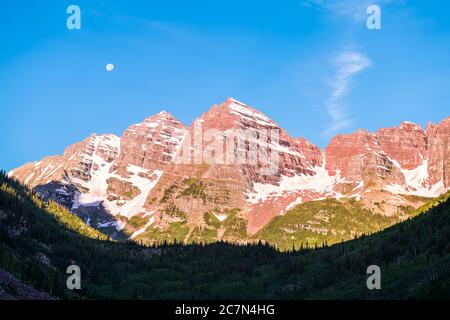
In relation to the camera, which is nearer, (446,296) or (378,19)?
(378,19)
